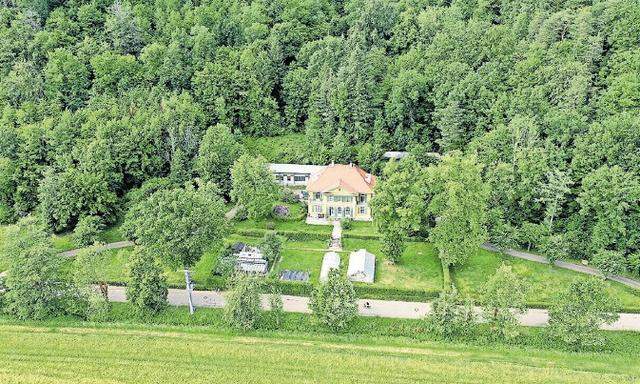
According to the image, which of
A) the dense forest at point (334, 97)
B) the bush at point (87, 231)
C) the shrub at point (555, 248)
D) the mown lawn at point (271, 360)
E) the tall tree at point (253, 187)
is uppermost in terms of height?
the dense forest at point (334, 97)

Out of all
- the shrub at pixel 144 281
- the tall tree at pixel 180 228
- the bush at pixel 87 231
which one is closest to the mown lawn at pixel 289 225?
the tall tree at pixel 180 228

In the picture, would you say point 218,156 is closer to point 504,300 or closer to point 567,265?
point 504,300

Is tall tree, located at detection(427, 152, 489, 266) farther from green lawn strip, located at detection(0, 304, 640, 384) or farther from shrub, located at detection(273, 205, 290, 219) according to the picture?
shrub, located at detection(273, 205, 290, 219)

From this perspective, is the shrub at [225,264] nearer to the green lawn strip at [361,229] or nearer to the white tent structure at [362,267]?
the white tent structure at [362,267]

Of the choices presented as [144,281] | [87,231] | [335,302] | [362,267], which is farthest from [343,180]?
[87,231]

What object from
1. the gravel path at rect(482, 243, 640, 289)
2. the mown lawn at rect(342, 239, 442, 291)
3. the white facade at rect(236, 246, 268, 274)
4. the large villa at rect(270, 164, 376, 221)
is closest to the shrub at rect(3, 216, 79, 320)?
Result: the white facade at rect(236, 246, 268, 274)
